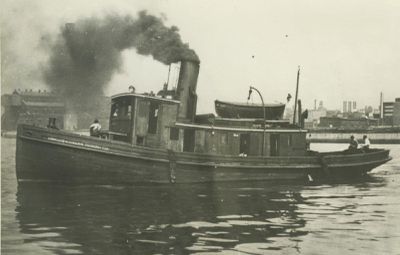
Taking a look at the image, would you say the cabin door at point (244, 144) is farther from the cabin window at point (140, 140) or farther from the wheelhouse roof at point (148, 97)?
the cabin window at point (140, 140)

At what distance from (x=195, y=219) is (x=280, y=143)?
7.79 metres

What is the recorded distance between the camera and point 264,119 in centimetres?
1567

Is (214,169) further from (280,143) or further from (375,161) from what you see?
(375,161)

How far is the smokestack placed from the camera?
50.9ft

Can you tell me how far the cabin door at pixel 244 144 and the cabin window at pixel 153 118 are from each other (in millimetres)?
3211

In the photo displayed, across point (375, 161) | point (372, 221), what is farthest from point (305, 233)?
point (375, 161)

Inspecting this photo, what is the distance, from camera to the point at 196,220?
942 cm

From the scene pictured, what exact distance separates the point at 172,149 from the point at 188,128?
839 mm

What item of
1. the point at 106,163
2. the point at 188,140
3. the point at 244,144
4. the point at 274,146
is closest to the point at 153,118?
the point at 188,140

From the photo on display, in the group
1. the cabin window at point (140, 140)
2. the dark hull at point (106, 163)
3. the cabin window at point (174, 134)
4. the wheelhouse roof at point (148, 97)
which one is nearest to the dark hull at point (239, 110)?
the dark hull at point (106, 163)

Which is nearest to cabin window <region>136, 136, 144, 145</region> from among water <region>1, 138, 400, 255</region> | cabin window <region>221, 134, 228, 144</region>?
water <region>1, 138, 400, 255</region>

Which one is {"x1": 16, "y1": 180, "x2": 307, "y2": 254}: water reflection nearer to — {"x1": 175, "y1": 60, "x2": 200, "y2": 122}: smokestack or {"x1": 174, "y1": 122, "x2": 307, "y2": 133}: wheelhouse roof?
{"x1": 174, "y1": 122, "x2": 307, "y2": 133}: wheelhouse roof

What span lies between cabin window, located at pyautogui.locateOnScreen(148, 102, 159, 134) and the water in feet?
6.14

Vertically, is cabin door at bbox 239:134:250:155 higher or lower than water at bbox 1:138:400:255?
higher
